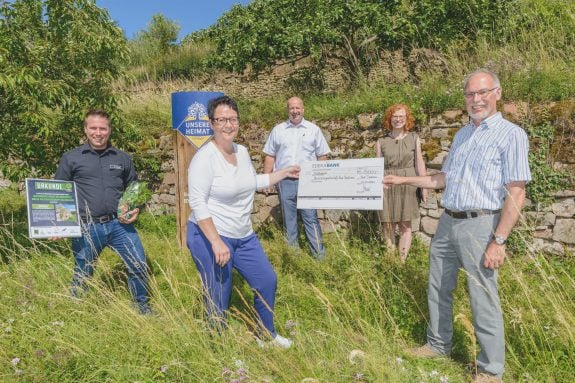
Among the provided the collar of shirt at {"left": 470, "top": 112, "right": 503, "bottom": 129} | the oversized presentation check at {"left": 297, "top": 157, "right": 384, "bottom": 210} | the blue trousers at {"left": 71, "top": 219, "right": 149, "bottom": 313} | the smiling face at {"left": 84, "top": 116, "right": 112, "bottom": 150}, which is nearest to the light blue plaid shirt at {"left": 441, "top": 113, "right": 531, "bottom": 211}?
the collar of shirt at {"left": 470, "top": 112, "right": 503, "bottom": 129}

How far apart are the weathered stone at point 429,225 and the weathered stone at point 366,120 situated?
5.28ft

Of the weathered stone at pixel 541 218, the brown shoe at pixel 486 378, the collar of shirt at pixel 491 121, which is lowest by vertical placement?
the brown shoe at pixel 486 378

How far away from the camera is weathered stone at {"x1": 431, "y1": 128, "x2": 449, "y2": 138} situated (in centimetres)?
563

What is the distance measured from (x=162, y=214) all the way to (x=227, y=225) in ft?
17.6

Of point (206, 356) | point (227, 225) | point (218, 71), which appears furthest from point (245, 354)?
point (218, 71)

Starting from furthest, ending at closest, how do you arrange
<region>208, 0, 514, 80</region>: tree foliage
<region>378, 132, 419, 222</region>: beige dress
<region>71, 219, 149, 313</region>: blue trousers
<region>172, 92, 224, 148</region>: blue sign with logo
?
<region>208, 0, 514, 80</region>: tree foliage, <region>172, 92, 224, 148</region>: blue sign with logo, <region>378, 132, 419, 222</region>: beige dress, <region>71, 219, 149, 313</region>: blue trousers

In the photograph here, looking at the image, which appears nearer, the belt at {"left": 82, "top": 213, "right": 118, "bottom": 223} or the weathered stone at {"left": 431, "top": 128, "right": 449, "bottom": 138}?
the belt at {"left": 82, "top": 213, "right": 118, "bottom": 223}

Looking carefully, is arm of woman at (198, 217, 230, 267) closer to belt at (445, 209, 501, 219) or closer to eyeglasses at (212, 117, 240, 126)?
eyeglasses at (212, 117, 240, 126)

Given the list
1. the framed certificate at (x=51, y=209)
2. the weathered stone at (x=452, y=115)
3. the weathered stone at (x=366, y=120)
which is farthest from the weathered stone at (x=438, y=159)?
the framed certificate at (x=51, y=209)

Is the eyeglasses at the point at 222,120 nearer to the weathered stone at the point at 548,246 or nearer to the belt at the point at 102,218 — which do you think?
the belt at the point at 102,218

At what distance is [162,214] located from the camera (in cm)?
805

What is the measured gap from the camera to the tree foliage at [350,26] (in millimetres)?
8172

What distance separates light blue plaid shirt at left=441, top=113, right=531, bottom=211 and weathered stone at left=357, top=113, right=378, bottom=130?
11.0 ft

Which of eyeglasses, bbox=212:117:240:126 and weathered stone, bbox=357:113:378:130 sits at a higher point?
weathered stone, bbox=357:113:378:130
